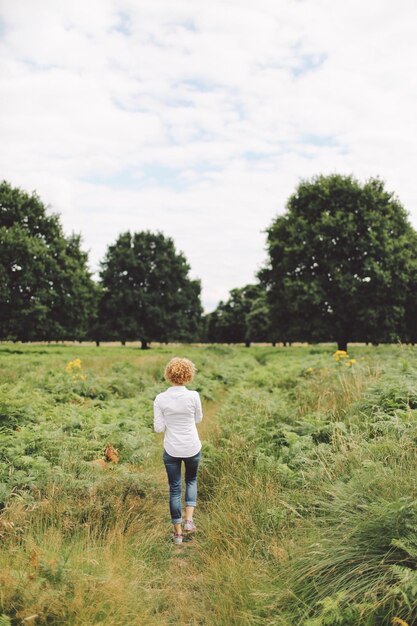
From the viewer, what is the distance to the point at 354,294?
31578 millimetres

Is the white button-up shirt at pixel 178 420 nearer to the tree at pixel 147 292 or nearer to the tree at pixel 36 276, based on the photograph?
the tree at pixel 36 276

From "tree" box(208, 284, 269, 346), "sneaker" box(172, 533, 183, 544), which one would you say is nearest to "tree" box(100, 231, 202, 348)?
"tree" box(208, 284, 269, 346)

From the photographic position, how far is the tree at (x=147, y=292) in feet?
171

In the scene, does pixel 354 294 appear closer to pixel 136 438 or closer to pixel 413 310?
pixel 413 310

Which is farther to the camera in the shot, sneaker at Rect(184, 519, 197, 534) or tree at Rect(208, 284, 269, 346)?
tree at Rect(208, 284, 269, 346)

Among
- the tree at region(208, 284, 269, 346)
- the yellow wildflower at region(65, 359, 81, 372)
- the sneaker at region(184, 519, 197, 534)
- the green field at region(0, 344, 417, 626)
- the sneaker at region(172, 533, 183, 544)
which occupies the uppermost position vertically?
the tree at region(208, 284, 269, 346)

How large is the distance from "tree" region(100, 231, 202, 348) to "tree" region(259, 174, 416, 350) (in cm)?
2114

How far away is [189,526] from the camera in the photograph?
211 inches

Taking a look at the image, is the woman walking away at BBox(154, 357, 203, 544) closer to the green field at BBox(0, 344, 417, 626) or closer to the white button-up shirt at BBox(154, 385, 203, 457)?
the white button-up shirt at BBox(154, 385, 203, 457)

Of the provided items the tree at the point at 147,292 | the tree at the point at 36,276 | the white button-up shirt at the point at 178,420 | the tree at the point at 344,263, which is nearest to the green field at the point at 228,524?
the white button-up shirt at the point at 178,420

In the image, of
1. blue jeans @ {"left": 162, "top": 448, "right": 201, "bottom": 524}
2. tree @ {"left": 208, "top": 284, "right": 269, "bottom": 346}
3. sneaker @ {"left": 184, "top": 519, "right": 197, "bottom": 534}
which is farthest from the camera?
tree @ {"left": 208, "top": 284, "right": 269, "bottom": 346}

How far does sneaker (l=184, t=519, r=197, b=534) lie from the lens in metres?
5.34

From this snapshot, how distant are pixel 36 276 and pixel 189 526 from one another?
3192cm

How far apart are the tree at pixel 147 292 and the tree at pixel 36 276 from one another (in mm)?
12748
